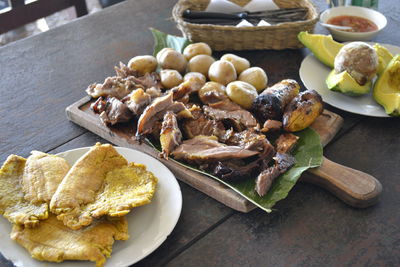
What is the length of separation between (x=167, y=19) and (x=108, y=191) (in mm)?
1507

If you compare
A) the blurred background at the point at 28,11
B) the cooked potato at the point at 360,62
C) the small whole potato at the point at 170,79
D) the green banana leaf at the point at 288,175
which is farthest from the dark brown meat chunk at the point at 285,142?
the blurred background at the point at 28,11

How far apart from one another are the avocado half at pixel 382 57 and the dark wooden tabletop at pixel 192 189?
248mm

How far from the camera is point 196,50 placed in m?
2.08

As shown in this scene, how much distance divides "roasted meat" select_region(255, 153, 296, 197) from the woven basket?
85cm

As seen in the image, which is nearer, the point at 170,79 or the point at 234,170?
the point at 234,170

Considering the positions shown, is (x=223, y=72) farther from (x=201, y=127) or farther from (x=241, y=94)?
(x=201, y=127)

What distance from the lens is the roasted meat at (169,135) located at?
5.07ft

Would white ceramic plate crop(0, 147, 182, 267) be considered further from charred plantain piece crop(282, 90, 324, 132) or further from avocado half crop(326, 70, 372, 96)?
avocado half crop(326, 70, 372, 96)

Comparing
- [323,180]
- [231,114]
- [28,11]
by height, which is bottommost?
[323,180]

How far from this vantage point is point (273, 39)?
2.21 m

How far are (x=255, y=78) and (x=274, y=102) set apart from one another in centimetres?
26

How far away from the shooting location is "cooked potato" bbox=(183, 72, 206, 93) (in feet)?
6.17

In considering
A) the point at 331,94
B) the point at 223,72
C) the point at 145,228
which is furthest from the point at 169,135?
the point at 331,94

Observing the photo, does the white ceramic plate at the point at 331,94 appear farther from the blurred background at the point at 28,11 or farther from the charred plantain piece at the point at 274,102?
the blurred background at the point at 28,11
